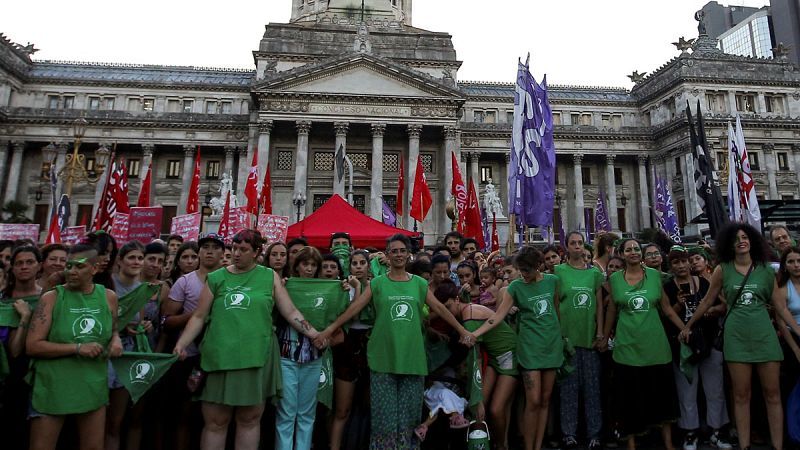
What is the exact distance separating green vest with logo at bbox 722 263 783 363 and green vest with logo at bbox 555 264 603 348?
57.4 inches

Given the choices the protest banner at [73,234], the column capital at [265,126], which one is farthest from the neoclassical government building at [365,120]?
the protest banner at [73,234]

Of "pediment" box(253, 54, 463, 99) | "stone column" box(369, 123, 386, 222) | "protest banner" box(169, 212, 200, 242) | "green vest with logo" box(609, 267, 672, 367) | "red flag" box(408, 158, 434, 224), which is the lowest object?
"green vest with logo" box(609, 267, 672, 367)

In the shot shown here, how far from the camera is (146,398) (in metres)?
5.35

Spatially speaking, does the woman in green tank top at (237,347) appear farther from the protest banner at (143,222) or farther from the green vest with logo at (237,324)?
the protest banner at (143,222)

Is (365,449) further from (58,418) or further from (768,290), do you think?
(768,290)

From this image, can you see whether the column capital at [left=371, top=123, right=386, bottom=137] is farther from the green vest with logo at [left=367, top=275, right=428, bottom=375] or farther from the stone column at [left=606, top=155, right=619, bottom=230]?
the green vest with logo at [left=367, top=275, right=428, bottom=375]

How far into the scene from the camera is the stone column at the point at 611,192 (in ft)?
136

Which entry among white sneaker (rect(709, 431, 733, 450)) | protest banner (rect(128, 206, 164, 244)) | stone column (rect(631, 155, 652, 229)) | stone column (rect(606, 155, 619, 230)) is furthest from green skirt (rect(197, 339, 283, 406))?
stone column (rect(631, 155, 652, 229))

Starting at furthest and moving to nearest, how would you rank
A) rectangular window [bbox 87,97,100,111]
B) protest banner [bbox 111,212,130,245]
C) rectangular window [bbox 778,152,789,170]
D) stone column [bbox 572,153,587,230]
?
rectangular window [bbox 87,97,100,111] → stone column [bbox 572,153,587,230] → rectangular window [bbox 778,152,789,170] → protest banner [bbox 111,212,130,245]

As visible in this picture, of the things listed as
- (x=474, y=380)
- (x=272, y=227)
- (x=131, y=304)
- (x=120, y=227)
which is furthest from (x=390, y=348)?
(x=120, y=227)

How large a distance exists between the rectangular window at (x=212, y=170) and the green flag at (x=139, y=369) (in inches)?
1500

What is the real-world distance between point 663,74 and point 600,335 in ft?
153

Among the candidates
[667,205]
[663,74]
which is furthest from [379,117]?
[663,74]

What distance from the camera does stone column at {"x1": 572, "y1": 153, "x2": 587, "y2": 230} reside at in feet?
136
